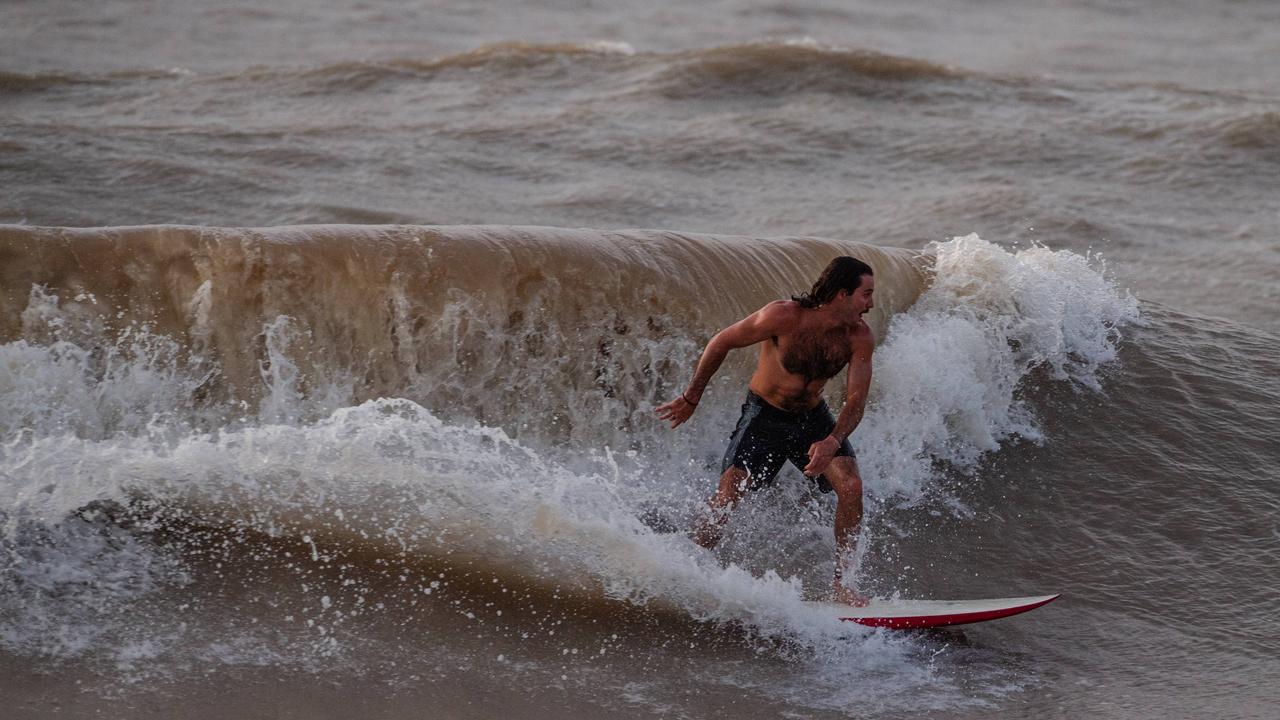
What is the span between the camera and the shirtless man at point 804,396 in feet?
16.6

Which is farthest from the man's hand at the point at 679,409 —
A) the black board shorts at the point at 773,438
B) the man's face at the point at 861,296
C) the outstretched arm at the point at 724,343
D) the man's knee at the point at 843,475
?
the man's face at the point at 861,296

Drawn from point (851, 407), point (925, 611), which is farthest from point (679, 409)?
point (925, 611)

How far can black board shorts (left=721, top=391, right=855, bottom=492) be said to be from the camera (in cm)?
523

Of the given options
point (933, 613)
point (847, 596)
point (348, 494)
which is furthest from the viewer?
point (348, 494)

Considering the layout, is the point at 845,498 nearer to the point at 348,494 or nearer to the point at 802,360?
the point at 802,360

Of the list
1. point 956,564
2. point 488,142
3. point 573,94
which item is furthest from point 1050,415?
point 573,94

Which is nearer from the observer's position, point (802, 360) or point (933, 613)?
point (933, 613)

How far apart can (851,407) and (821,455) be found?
256mm

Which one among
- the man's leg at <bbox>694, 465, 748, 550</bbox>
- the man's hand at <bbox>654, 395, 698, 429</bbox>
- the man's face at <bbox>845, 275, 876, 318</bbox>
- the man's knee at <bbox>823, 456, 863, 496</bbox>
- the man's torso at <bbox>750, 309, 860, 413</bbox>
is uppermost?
the man's face at <bbox>845, 275, 876, 318</bbox>

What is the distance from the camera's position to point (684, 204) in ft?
37.1

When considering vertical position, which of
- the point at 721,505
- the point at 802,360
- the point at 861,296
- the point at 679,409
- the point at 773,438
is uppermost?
the point at 861,296

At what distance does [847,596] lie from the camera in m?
5.06

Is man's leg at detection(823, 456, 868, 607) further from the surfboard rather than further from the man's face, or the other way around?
the man's face

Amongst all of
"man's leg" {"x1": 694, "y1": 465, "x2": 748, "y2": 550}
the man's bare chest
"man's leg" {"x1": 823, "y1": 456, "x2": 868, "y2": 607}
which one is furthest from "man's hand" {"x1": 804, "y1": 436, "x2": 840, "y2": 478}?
"man's leg" {"x1": 694, "y1": 465, "x2": 748, "y2": 550}
